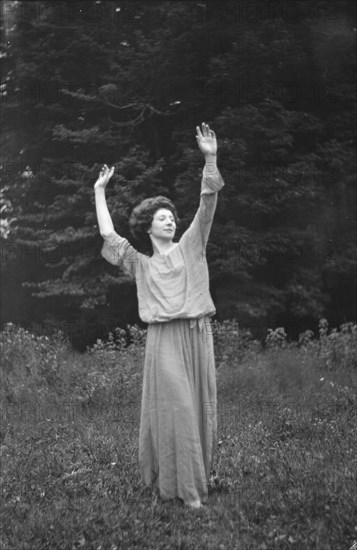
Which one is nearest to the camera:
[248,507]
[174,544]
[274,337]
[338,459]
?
[174,544]

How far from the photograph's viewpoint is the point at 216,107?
13711mm

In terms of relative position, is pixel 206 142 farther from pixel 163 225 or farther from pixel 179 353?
pixel 179 353

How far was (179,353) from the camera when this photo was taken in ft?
16.1

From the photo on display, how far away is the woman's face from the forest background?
298 inches

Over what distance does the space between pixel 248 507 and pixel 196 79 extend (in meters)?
10.2

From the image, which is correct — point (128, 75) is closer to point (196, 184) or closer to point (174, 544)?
point (196, 184)

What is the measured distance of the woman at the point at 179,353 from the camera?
4.81 metres

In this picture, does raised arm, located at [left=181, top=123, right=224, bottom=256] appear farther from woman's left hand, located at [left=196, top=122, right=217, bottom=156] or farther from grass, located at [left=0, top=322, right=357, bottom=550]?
grass, located at [left=0, top=322, right=357, bottom=550]

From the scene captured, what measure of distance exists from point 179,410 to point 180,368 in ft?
0.92

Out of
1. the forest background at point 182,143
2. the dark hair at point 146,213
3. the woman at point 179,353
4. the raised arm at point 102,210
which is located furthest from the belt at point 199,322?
the forest background at point 182,143

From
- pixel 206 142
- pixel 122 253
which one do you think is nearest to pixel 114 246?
pixel 122 253

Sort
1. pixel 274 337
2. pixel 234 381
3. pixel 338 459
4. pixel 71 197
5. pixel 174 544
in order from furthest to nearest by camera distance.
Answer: pixel 71 197
pixel 274 337
pixel 234 381
pixel 338 459
pixel 174 544

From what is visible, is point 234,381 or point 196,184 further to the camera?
point 196,184

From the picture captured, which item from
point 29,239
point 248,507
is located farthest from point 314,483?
point 29,239
